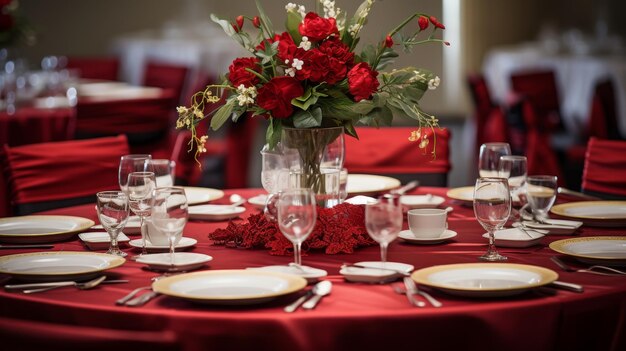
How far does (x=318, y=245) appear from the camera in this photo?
2.43 metres

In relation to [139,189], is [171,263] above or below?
below

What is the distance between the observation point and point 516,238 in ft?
8.13

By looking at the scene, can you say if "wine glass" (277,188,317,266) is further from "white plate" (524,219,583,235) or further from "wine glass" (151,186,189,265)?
"white plate" (524,219,583,235)

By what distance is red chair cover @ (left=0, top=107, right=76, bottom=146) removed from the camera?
5484mm

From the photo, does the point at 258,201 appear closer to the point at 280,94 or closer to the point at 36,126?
the point at 280,94

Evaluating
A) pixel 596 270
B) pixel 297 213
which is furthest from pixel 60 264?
pixel 596 270

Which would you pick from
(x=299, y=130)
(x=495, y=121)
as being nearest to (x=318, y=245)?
(x=299, y=130)

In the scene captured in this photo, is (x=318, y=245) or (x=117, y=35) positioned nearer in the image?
(x=318, y=245)

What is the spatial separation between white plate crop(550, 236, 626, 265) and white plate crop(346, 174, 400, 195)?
92 cm

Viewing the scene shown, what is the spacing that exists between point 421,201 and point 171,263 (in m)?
1.06

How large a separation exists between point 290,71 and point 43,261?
2.44 ft

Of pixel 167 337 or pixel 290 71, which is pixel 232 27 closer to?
pixel 290 71

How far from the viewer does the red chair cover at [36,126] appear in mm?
5484

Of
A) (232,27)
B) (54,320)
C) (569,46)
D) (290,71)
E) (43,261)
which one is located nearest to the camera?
(54,320)
